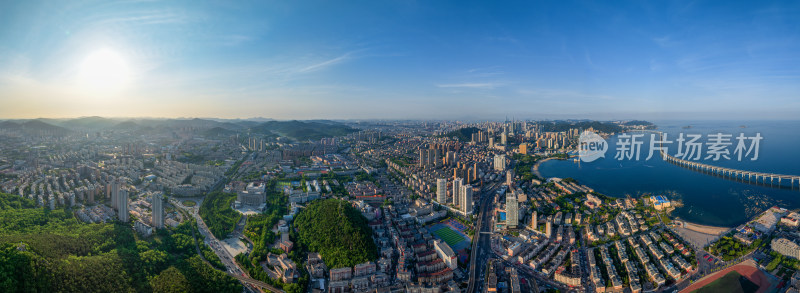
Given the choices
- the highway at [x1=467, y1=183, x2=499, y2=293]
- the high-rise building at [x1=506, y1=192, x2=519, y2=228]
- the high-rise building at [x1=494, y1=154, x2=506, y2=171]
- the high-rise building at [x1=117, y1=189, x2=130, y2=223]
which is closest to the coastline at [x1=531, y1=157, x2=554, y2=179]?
the high-rise building at [x1=494, y1=154, x2=506, y2=171]

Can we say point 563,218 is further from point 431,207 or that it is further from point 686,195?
point 686,195

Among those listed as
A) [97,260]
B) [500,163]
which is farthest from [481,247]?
[500,163]

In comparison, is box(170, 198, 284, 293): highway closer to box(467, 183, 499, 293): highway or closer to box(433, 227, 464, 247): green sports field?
box(467, 183, 499, 293): highway

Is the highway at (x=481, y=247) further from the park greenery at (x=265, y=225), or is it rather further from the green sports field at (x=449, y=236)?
the park greenery at (x=265, y=225)

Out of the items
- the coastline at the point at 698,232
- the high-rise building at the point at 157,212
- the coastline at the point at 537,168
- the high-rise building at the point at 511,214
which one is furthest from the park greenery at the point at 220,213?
the coastline at the point at 537,168

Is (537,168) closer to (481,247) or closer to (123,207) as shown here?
(481,247)

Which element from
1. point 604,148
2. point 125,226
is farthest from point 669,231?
point 604,148
